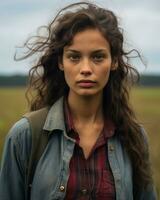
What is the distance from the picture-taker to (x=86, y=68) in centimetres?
543

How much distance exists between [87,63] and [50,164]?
69cm

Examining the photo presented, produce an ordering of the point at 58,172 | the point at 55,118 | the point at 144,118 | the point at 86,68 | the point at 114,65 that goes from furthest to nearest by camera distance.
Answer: the point at 144,118 → the point at 114,65 → the point at 55,118 → the point at 86,68 → the point at 58,172

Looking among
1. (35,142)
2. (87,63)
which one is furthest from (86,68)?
(35,142)

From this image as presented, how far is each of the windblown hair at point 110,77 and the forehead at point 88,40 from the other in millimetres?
30

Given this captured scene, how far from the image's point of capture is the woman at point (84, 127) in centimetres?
534

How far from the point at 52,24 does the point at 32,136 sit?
2.87 ft

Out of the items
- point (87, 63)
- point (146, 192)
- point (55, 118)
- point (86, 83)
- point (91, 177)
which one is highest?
point (87, 63)

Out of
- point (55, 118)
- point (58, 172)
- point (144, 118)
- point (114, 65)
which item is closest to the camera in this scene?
point (58, 172)

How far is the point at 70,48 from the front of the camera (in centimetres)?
554

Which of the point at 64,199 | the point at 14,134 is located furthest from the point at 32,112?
the point at 64,199

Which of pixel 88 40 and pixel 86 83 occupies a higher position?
pixel 88 40

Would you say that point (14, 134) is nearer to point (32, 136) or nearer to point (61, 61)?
point (32, 136)

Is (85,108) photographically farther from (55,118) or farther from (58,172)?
(58,172)

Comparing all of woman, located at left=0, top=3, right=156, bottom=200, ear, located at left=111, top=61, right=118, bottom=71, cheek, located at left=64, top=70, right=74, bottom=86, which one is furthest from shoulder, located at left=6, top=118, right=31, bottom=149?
ear, located at left=111, top=61, right=118, bottom=71
